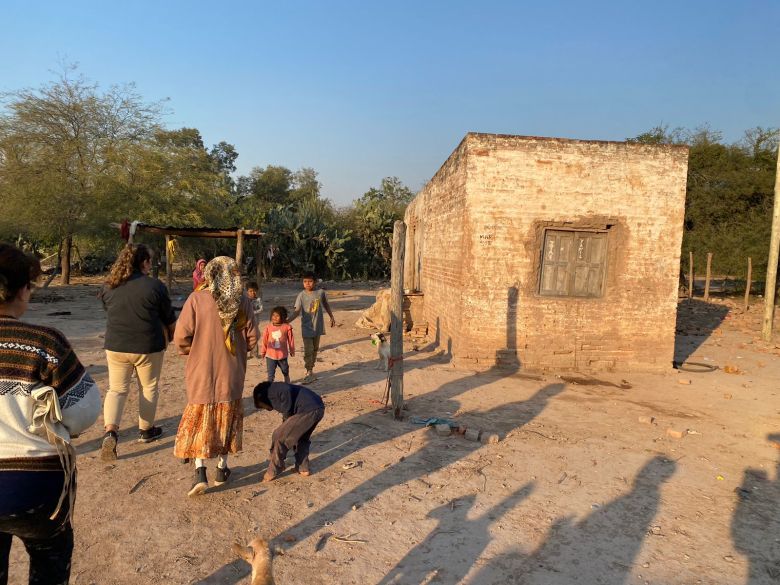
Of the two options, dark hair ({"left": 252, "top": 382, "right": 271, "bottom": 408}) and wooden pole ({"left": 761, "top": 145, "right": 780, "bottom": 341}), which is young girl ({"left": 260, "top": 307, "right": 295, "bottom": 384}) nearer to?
dark hair ({"left": 252, "top": 382, "right": 271, "bottom": 408})

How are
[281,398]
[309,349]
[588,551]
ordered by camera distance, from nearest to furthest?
[588,551] < [281,398] < [309,349]

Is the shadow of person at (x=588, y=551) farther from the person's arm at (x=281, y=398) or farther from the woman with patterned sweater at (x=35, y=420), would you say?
the woman with patterned sweater at (x=35, y=420)

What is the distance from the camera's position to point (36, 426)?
170 centimetres

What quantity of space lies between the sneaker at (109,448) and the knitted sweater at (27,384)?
8.74 feet

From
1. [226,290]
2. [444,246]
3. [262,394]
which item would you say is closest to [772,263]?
[444,246]

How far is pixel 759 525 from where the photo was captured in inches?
139

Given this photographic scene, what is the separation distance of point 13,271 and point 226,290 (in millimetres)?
1638

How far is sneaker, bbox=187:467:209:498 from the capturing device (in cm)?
353

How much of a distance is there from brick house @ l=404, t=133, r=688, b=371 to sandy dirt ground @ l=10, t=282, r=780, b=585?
4.54ft

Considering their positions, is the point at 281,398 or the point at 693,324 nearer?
the point at 281,398

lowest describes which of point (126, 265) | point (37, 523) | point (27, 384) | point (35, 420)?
point (37, 523)

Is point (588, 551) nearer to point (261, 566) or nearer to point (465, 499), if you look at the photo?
point (465, 499)

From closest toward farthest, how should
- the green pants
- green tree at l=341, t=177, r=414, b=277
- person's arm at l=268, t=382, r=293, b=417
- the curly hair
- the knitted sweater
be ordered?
the knitted sweater < person's arm at l=268, t=382, r=293, b=417 < the curly hair < the green pants < green tree at l=341, t=177, r=414, b=277

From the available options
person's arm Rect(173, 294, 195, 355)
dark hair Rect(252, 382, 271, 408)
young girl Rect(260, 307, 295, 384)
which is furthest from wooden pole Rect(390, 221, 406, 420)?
person's arm Rect(173, 294, 195, 355)
